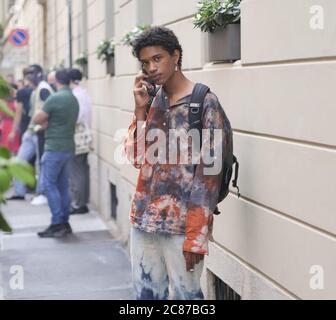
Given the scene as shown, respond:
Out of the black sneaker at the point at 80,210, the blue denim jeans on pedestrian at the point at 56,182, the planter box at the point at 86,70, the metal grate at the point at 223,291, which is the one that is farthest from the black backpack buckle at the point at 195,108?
the planter box at the point at 86,70

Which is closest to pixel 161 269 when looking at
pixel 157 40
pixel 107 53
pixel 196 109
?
pixel 196 109

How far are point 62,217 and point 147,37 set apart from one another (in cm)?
541

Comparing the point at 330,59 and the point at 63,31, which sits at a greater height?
the point at 63,31

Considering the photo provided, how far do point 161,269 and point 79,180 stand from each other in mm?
7003

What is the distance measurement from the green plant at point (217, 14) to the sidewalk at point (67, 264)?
2.08 metres

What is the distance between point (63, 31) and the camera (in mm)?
16656

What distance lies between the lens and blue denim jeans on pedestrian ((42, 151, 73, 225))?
865cm

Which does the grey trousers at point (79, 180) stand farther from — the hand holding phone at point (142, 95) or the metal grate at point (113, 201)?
the hand holding phone at point (142, 95)

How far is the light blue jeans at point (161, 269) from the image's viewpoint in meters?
3.70

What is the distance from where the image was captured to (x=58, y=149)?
866 cm

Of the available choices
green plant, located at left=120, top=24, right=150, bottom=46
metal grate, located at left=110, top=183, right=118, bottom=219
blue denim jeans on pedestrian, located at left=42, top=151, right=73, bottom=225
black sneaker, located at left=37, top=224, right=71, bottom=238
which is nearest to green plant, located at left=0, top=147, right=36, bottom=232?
green plant, located at left=120, top=24, right=150, bottom=46

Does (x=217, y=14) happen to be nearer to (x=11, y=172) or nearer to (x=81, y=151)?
(x=11, y=172)
